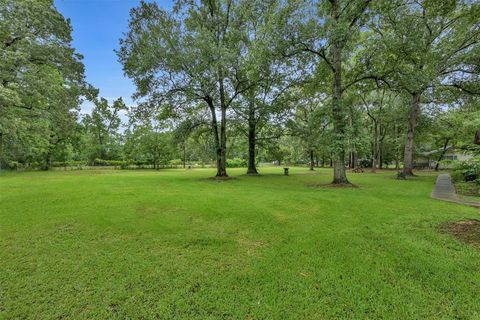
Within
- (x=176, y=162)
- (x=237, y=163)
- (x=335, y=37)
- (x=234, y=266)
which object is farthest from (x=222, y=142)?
(x=237, y=163)

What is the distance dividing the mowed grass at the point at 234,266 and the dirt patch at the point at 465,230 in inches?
8.0

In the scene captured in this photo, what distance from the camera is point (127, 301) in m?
2.55

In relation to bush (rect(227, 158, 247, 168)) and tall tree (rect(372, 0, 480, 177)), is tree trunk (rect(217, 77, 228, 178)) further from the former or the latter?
bush (rect(227, 158, 247, 168))

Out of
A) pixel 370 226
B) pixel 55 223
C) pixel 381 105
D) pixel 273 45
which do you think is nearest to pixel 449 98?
pixel 381 105

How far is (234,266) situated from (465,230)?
5.03 m

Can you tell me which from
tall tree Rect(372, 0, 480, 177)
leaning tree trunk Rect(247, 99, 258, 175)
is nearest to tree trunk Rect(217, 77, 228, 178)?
leaning tree trunk Rect(247, 99, 258, 175)

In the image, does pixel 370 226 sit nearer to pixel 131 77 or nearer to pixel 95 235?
pixel 95 235

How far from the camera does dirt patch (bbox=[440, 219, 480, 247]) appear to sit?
4.28m

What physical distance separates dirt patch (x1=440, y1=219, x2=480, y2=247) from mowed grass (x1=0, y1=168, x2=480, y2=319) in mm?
202

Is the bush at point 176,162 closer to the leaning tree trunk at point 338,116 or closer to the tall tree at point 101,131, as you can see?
the tall tree at point 101,131

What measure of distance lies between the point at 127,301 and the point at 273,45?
11.0 metres

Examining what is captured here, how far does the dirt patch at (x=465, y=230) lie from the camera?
428 cm

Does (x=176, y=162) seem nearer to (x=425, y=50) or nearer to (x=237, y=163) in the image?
(x=237, y=163)

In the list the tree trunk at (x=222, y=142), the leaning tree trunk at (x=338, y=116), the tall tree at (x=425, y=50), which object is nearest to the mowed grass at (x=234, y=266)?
the leaning tree trunk at (x=338, y=116)
